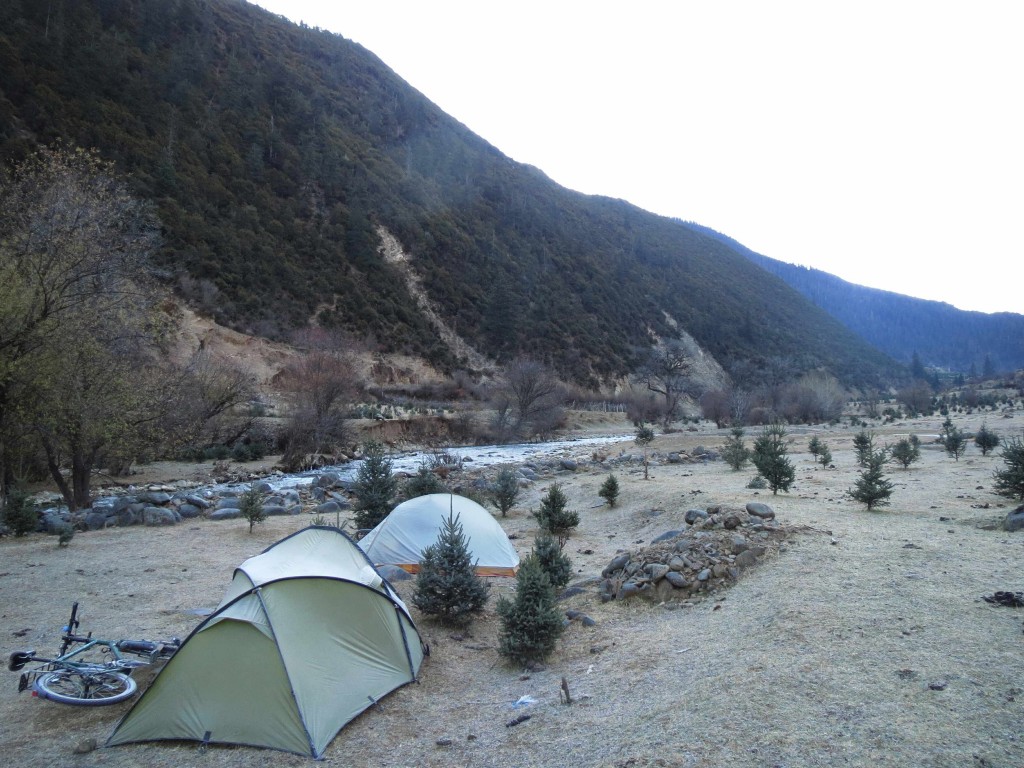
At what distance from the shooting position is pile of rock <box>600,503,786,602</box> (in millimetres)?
7918

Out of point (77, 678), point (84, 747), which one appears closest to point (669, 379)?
point (77, 678)

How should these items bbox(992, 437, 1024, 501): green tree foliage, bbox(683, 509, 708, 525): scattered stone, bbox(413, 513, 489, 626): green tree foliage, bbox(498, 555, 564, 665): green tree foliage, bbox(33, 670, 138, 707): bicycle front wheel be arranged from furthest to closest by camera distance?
bbox(992, 437, 1024, 501): green tree foliage < bbox(683, 509, 708, 525): scattered stone < bbox(413, 513, 489, 626): green tree foliage < bbox(498, 555, 564, 665): green tree foliage < bbox(33, 670, 138, 707): bicycle front wheel

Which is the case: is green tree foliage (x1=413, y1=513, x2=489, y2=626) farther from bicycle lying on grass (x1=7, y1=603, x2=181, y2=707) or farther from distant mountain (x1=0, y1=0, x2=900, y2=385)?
distant mountain (x1=0, y1=0, x2=900, y2=385)

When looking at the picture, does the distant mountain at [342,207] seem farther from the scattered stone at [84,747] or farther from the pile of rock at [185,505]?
the scattered stone at [84,747]

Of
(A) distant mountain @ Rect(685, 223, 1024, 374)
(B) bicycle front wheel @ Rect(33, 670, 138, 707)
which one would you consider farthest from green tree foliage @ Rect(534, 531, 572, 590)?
(A) distant mountain @ Rect(685, 223, 1024, 374)

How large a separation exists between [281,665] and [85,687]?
1987 mm

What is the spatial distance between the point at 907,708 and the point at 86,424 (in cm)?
1506

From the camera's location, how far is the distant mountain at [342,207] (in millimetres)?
43344

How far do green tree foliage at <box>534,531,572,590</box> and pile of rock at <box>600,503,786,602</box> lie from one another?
55cm

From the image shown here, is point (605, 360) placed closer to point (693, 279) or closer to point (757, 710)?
point (693, 279)

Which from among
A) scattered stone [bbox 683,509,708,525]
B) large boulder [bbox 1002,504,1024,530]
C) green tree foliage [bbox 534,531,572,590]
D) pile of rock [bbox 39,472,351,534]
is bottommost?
pile of rock [bbox 39,472,351,534]

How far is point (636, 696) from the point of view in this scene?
5254 millimetres

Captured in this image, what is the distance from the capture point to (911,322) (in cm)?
17088

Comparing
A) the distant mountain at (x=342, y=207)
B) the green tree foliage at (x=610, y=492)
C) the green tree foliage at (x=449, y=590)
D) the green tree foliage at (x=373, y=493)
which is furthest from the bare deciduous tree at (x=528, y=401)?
the green tree foliage at (x=449, y=590)
